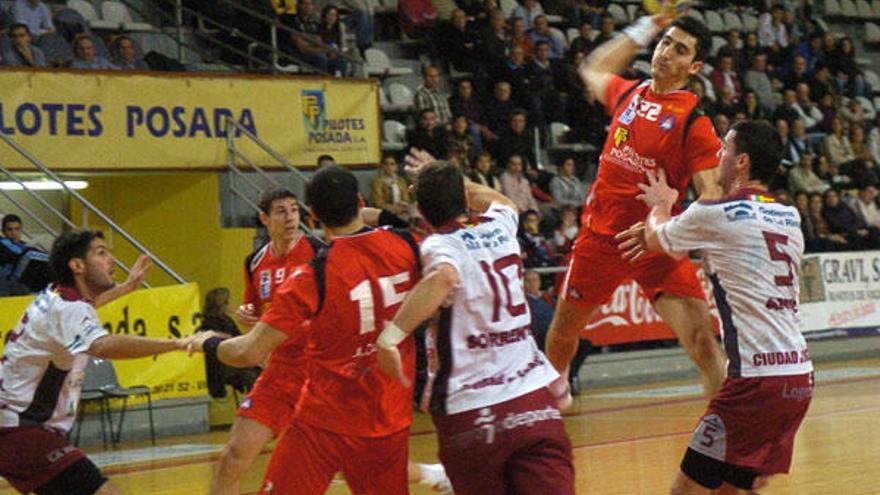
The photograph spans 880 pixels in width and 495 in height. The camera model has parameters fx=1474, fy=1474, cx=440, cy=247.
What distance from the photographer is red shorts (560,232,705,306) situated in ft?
29.2

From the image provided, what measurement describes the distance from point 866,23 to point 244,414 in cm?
2558

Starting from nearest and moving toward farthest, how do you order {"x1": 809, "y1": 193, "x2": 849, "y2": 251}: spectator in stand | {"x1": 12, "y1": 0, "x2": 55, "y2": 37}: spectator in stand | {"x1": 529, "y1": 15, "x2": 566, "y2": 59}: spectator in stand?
{"x1": 12, "y1": 0, "x2": 55, "y2": 37}: spectator in stand < {"x1": 809, "y1": 193, "x2": 849, "y2": 251}: spectator in stand < {"x1": 529, "y1": 15, "x2": 566, "y2": 59}: spectator in stand

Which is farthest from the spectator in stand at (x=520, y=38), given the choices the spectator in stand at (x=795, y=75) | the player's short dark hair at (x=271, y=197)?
the player's short dark hair at (x=271, y=197)

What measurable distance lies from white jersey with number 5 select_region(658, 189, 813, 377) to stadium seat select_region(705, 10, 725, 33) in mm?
22205

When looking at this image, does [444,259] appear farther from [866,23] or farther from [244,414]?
[866,23]

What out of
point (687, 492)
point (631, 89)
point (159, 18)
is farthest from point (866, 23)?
point (687, 492)

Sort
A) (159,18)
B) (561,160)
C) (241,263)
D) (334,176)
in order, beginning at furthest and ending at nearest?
(561,160) → (159,18) → (241,263) → (334,176)

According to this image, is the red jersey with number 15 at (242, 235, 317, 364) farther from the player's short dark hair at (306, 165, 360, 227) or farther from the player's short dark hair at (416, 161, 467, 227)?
the player's short dark hair at (416, 161, 467, 227)

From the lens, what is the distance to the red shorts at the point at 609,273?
Result: 889cm

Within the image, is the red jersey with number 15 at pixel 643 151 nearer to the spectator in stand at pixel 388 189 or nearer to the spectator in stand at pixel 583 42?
the spectator in stand at pixel 388 189

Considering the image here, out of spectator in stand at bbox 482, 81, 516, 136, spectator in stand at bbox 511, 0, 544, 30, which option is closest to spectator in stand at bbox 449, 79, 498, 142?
spectator in stand at bbox 482, 81, 516, 136

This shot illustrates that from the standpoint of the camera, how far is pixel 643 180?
8727 millimetres

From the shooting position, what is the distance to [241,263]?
59.9 ft

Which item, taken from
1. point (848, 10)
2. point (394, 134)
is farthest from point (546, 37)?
point (848, 10)
